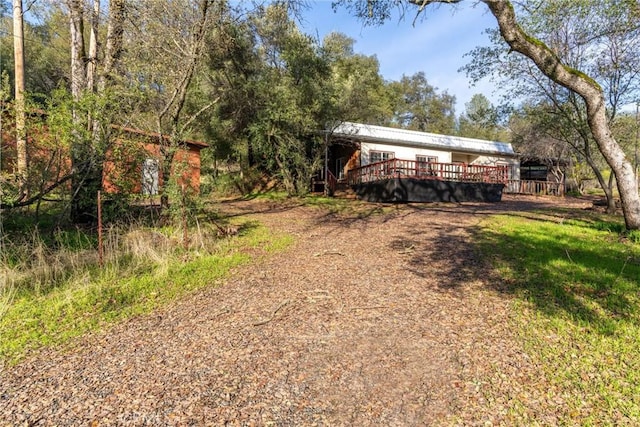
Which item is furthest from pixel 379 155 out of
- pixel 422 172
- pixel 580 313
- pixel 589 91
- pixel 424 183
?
pixel 580 313

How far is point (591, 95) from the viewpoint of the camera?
7012 mm

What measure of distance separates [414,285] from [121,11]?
887cm

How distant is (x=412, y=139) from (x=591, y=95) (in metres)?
13.8

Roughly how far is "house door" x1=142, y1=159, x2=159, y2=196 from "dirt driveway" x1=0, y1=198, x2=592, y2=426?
304cm

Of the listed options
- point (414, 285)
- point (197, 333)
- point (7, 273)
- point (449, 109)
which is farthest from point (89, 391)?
point (449, 109)

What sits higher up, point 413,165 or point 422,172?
point 413,165

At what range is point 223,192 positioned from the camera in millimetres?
16734

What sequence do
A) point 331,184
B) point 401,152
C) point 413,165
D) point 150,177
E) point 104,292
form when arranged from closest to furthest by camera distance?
1. point 104,292
2. point 150,177
3. point 331,184
4. point 401,152
5. point 413,165

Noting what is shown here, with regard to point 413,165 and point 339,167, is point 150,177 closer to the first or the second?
point 339,167

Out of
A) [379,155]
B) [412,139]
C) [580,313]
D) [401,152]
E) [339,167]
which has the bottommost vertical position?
[580,313]

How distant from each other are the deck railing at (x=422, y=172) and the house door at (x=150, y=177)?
9.08 meters

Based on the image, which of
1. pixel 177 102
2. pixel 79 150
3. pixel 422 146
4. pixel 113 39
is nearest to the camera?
pixel 79 150

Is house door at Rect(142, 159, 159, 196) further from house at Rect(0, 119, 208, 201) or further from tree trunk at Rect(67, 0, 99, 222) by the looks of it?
tree trunk at Rect(67, 0, 99, 222)

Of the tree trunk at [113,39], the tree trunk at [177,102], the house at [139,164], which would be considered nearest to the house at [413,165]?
the tree trunk at [177,102]
